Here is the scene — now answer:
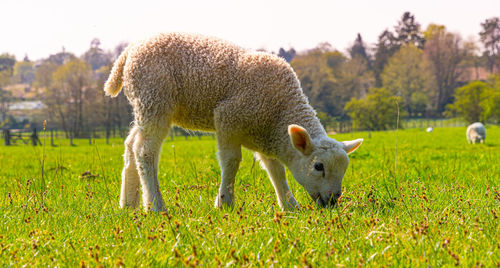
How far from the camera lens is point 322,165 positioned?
4383mm

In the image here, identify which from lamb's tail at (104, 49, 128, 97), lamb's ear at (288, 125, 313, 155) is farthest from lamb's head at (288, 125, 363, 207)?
lamb's tail at (104, 49, 128, 97)

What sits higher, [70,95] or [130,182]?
[70,95]

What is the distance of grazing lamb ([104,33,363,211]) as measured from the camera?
4.52 metres

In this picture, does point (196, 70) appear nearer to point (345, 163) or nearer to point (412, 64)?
point (345, 163)

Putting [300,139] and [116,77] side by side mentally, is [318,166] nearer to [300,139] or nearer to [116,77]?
[300,139]

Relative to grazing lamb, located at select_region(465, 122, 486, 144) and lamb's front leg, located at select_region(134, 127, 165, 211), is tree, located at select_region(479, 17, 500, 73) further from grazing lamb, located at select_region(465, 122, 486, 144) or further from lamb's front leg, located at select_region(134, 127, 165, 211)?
lamb's front leg, located at select_region(134, 127, 165, 211)

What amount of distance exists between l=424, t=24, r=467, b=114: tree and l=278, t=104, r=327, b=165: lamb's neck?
71.6 metres

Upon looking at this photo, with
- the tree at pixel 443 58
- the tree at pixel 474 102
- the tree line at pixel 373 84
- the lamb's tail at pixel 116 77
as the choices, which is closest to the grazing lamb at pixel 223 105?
the lamb's tail at pixel 116 77

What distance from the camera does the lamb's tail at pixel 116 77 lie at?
203 inches

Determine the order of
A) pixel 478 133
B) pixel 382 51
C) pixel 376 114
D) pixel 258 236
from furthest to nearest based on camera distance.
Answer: pixel 382 51
pixel 376 114
pixel 478 133
pixel 258 236

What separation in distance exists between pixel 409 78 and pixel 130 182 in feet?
214

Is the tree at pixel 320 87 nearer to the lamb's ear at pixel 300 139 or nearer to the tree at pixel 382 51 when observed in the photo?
the tree at pixel 382 51

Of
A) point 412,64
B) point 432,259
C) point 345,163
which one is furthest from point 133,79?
point 412,64

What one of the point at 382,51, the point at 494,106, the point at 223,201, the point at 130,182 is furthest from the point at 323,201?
the point at 382,51
